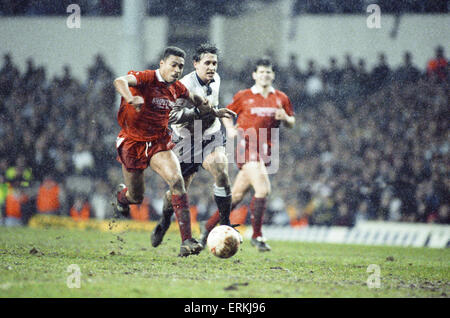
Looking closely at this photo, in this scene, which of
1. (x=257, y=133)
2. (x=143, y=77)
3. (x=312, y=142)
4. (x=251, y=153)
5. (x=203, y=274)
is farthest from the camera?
(x=312, y=142)

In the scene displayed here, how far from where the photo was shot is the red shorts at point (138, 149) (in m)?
7.39

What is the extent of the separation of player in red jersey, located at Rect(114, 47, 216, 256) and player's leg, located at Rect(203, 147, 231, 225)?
28.9 inches

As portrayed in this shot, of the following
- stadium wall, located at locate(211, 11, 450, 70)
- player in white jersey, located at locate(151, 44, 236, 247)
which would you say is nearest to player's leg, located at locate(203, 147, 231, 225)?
player in white jersey, located at locate(151, 44, 236, 247)

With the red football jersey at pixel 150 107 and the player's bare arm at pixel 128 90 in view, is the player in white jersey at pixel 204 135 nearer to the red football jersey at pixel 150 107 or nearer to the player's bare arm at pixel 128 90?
the red football jersey at pixel 150 107

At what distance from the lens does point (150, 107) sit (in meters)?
7.25

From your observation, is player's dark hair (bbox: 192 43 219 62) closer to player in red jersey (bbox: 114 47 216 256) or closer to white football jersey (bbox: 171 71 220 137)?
white football jersey (bbox: 171 71 220 137)

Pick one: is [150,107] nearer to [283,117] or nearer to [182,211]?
[182,211]

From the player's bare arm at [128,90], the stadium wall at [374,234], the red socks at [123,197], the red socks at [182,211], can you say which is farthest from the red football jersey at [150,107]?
the stadium wall at [374,234]

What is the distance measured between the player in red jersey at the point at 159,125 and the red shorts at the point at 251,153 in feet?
7.00

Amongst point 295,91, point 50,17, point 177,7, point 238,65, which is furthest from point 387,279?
point 50,17

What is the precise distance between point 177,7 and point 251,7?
2.63m

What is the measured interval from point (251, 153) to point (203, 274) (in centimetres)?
365

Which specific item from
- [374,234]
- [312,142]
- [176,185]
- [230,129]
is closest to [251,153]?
[230,129]

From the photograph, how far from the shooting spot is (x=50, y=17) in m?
21.6
